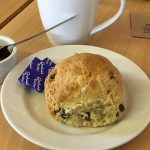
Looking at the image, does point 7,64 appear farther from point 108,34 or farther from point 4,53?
point 108,34

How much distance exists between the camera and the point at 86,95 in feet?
1.69

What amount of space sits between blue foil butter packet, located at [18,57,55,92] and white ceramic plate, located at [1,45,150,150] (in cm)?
1

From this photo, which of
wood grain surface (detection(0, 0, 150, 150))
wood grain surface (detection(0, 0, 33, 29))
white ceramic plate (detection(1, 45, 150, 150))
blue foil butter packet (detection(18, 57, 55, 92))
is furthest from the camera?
wood grain surface (detection(0, 0, 33, 29))

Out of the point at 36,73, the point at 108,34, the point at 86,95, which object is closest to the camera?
the point at 86,95

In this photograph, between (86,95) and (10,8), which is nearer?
(86,95)

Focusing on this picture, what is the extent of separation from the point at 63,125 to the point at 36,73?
14 centimetres

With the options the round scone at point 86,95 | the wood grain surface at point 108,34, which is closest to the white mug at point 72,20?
the wood grain surface at point 108,34

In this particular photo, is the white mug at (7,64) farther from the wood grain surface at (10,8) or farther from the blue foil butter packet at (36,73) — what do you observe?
the wood grain surface at (10,8)

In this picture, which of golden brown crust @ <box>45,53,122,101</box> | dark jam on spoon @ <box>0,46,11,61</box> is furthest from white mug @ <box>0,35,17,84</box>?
golden brown crust @ <box>45,53,122,101</box>

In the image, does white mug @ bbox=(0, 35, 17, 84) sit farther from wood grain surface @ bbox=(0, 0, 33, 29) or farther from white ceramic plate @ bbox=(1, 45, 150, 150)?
wood grain surface @ bbox=(0, 0, 33, 29)

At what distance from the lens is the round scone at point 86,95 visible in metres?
0.52

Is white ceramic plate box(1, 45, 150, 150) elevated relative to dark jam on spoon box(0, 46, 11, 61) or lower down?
lower down

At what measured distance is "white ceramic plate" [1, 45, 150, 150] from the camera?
49cm

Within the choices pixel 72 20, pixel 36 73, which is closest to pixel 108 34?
pixel 72 20
